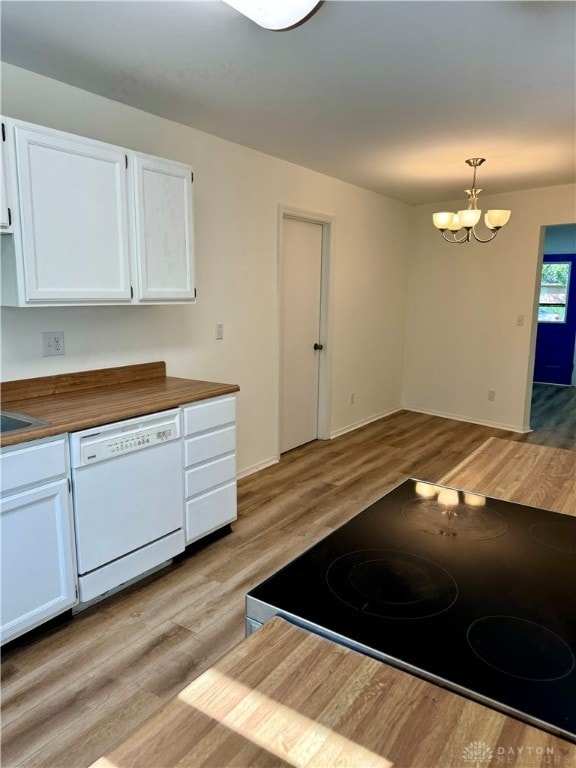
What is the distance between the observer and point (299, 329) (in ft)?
15.1

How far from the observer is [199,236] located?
3.32 meters

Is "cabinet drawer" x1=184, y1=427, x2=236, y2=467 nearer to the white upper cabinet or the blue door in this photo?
the white upper cabinet

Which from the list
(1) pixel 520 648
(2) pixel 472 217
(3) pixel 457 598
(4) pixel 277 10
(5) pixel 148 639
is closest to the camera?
(1) pixel 520 648

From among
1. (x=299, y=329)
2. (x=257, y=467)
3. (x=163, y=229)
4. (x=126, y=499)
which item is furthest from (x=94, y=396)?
(x=299, y=329)

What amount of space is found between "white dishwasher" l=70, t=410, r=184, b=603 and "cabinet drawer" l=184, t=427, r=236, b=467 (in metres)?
0.07

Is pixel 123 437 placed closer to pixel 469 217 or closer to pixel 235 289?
pixel 235 289

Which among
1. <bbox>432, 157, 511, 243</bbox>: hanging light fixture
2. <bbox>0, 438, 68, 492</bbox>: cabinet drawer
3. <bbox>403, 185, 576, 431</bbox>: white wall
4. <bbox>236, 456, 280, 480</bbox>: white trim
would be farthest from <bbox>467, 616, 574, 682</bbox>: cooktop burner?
<bbox>403, 185, 576, 431</bbox>: white wall

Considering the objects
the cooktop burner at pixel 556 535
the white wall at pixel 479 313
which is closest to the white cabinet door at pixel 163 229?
the cooktop burner at pixel 556 535

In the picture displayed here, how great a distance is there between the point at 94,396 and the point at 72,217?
2.84 feet

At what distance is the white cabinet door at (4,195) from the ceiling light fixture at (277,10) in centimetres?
107

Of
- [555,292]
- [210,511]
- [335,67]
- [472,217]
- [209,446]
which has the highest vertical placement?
[335,67]

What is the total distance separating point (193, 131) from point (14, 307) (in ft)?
5.41

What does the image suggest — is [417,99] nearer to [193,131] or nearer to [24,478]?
[193,131]

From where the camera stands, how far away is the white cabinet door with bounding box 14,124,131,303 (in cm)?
212
